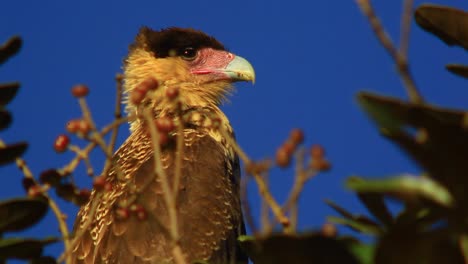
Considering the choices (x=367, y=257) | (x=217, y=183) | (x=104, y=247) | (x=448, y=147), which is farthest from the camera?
(x=217, y=183)

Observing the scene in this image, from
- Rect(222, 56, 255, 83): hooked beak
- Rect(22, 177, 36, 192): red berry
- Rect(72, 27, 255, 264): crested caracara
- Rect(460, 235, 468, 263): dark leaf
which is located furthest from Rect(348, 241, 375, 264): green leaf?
Rect(222, 56, 255, 83): hooked beak

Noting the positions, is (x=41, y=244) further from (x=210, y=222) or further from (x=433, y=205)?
(x=210, y=222)

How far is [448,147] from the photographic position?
131 centimetres

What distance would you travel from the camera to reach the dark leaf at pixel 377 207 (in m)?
1.75

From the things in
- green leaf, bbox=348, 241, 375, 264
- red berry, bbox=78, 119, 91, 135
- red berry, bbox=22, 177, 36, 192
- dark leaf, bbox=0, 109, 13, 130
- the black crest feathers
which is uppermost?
dark leaf, bbox=0, 109, 13, 130

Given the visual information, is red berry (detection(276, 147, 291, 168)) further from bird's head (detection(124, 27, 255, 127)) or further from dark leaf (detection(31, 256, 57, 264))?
bird's head (detection(124, 27, 255, 127))

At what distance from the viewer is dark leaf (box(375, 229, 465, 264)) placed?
4.35ft

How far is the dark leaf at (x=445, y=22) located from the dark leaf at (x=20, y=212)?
108 cm

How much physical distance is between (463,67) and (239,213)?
3.68m

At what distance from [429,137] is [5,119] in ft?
3.92

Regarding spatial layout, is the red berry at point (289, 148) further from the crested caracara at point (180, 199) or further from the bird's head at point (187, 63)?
the bird's head at point (187, 63)

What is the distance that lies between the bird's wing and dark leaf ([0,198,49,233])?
2.47 m

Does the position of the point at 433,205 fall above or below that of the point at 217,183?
above


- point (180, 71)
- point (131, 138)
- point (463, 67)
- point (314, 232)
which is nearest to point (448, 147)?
point (314, 232)
